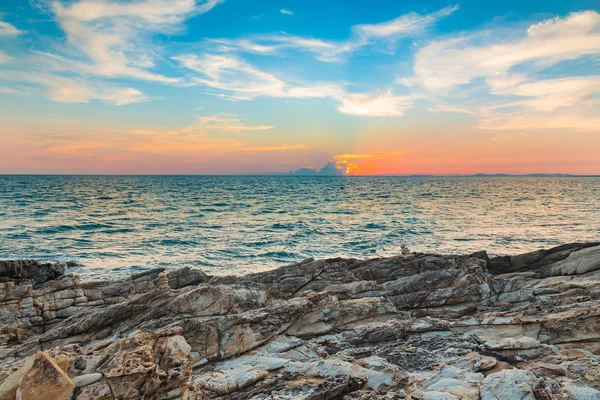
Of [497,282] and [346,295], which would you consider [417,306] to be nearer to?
[346,295]

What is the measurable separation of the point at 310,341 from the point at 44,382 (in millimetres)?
7365

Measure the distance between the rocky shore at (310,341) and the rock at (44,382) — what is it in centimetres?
2

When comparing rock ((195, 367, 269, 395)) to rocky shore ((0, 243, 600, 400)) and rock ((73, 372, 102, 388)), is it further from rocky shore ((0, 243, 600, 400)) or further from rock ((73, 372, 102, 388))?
rock ((73, 372, 102, 388))

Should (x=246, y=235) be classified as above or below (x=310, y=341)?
below

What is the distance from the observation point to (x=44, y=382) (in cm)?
617

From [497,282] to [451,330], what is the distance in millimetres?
7348

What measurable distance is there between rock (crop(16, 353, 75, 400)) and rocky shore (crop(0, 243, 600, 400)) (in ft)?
0.06

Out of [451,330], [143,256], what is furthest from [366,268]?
[143,256]

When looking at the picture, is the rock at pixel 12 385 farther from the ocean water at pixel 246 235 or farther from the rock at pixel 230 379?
the ocean water at pixel 246 235

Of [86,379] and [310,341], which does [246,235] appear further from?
[86,379]

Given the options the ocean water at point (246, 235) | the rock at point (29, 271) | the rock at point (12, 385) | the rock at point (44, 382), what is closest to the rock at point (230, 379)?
the rock at point (44, 382)

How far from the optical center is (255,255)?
3531 cm

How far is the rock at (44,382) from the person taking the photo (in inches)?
238

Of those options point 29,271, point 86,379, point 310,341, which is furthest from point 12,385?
point 29,271
